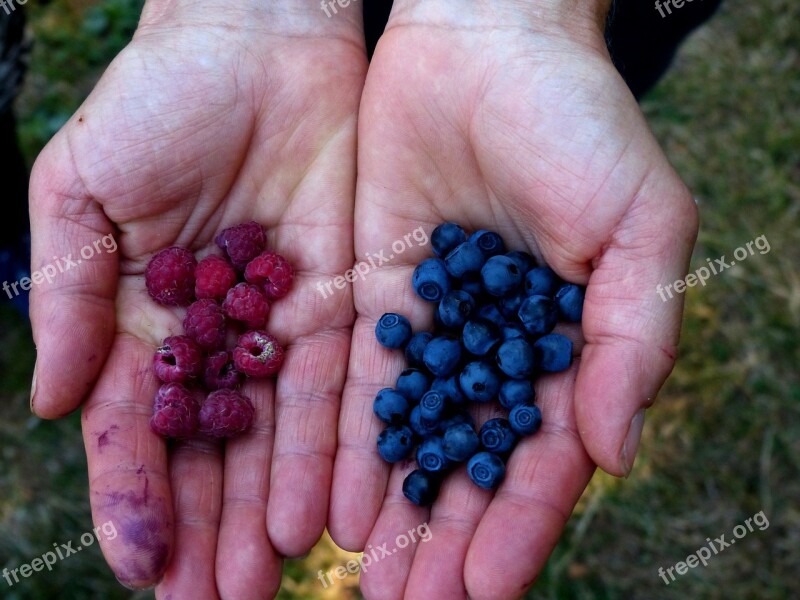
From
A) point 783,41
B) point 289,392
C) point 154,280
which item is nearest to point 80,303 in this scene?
point 154,280

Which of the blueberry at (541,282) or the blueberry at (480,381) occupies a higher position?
the blueberry at (541,282)

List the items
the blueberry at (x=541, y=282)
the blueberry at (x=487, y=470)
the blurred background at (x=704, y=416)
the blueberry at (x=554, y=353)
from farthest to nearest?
the blurred background at (x=704, y=416) → the blueberry at (x=541, y=282) → the blueberry at (x=554, y=353) → the blueberry at (x=487, y=470)

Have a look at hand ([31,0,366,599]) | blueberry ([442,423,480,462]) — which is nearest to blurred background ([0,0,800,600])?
hand ([31,0,366,599])

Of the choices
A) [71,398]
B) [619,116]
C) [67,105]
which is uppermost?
[619,116]

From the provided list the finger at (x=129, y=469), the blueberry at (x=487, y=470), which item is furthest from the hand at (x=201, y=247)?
the blueberry at (x=487, y=470)

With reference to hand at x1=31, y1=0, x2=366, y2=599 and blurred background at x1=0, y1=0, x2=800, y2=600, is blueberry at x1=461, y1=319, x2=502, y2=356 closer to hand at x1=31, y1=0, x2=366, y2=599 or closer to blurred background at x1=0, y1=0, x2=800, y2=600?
hand at x1=31, y1=0, x2=366, y2=599

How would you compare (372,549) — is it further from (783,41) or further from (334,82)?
(783,41)

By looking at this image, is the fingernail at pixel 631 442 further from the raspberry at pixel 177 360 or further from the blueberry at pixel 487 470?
the raspberry at pixel 177 360

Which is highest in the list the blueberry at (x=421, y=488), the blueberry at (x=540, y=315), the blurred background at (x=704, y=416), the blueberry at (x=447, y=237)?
the blueberry at (x=447, y=237)
